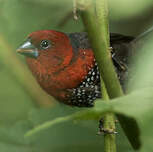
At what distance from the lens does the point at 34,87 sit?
2.19m

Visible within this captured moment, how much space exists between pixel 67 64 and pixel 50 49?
5.8 inches

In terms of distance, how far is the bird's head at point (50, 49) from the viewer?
2358mm

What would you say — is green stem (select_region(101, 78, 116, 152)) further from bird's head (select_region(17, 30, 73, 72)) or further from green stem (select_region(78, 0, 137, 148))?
bird's head (select_region(17, 30, 73, 72))

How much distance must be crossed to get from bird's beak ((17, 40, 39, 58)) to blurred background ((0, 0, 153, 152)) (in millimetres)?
72

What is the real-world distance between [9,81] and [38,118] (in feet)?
1.04

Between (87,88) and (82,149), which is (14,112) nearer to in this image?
(87,88)

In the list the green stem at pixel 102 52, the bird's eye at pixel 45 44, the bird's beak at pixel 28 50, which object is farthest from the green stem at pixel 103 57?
the bird's eye at pixel 45 44

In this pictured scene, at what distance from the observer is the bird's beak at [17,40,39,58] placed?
7.03 ft

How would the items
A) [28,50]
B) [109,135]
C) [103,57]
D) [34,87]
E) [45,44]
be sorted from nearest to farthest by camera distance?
[103,57] < [109,135] < [34,87] < [28,50] < [45,44]

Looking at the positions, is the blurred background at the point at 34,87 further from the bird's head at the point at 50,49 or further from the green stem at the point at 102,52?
the bird's head at the point at 50,49

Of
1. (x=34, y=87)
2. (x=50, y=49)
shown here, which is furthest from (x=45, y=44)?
(x=34, y=87)

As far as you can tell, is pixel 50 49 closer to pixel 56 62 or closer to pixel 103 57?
pixel 56 62

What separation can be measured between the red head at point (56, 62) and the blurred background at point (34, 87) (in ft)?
0.26

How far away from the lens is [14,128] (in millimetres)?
1603
